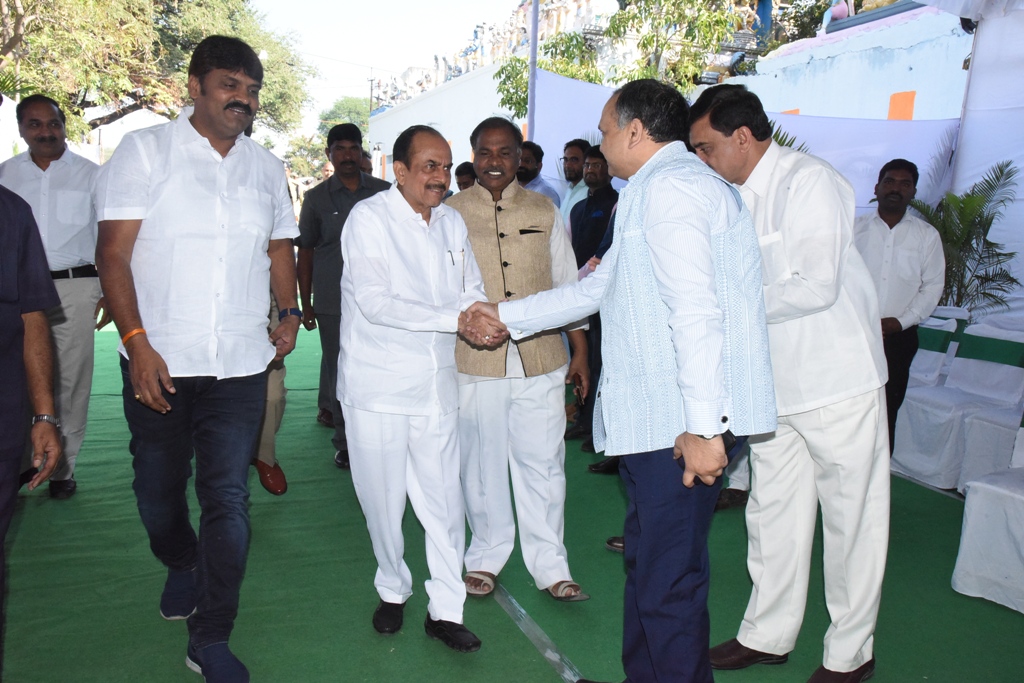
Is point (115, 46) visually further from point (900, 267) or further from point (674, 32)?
point (900, 267)

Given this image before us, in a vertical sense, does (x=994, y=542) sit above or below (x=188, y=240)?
below

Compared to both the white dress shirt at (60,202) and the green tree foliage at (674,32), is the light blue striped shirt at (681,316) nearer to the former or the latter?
the white dress shirt at (60,202)

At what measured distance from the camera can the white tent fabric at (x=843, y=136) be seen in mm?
7148

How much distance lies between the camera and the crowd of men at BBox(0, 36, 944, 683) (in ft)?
6.93

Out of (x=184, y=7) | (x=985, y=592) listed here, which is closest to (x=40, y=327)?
(x=985, y=592)

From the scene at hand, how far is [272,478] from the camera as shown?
181 inches

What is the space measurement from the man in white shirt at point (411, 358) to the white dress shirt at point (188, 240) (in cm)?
38

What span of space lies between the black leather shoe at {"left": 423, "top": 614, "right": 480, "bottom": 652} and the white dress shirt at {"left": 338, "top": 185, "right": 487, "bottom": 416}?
773 millimetres

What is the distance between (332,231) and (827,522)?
348cm

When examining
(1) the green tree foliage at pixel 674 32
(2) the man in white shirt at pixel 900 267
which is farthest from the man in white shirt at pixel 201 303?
(1) the green tree foliage at pixel 674 32

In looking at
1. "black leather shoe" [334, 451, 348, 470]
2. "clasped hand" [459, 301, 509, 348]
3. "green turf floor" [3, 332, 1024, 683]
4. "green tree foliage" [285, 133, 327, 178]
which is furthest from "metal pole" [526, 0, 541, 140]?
"green tree foliage" [285, 133, 327, 178]

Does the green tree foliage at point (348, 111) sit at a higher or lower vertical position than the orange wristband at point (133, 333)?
higher

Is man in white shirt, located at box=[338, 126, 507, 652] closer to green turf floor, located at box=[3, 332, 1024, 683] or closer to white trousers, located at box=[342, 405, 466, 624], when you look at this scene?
white trousers, located at box=[342, 405, 466, 624]

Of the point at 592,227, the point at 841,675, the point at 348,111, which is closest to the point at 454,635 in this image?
the point at 841,675
